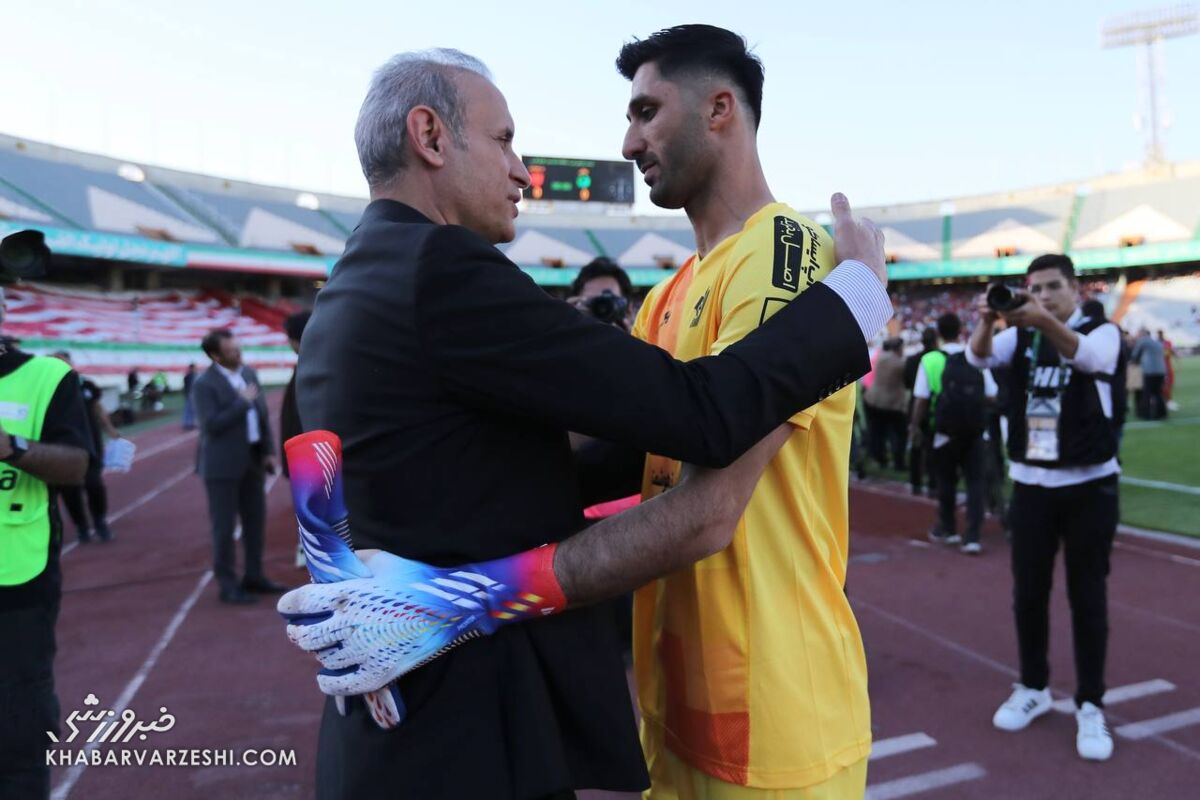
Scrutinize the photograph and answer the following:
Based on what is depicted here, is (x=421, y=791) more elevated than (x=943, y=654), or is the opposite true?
(x=421, y=791)

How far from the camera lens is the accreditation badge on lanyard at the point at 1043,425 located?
367cm

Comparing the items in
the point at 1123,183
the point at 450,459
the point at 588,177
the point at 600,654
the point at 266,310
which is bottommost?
the point at 600,654

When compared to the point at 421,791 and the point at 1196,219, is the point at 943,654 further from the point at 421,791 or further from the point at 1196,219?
the point at 1196,219

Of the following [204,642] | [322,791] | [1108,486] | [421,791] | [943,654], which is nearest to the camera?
[421,791]

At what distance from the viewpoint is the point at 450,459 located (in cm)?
118

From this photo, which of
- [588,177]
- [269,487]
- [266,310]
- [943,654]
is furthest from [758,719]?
[266,310]

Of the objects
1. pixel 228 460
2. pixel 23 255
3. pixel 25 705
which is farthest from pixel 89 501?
pixel 23 255

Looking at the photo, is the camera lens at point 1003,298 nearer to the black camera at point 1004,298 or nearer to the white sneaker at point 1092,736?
the black camera at point 1004,298

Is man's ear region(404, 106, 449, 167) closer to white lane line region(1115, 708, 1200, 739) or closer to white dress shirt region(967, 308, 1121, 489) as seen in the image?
white dress shirt region(967, 308, 1121, 489)

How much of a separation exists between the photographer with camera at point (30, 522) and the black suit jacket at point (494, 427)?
5.52 ft

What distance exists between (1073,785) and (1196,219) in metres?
46.3

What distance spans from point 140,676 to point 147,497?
24.5ft

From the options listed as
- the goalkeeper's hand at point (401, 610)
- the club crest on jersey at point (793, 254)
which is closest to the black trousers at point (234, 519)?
the goalkeeper's hand at point (401, 610)

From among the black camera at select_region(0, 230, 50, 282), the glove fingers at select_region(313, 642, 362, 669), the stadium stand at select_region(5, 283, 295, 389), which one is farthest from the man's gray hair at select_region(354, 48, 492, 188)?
the stadium stand at select_region(5, 283, 295, 389)
